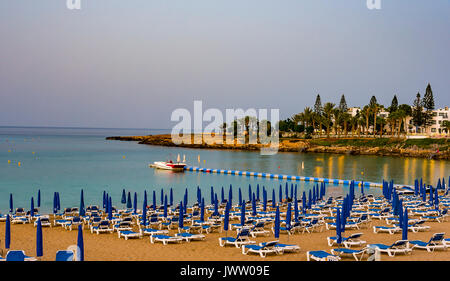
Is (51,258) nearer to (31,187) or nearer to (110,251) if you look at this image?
(110,251)

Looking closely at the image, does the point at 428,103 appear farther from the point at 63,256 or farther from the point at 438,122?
the point at 63,256

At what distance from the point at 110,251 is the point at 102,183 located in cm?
2726

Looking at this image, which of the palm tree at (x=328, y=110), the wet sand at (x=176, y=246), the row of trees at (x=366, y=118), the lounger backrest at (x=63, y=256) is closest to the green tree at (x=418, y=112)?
the row of trees at (x=366, y=118)

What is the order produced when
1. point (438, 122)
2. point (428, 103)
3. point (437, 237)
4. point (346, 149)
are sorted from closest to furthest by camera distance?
point (437, 237), point (346, 149), point (428, 103), point (438, 122)

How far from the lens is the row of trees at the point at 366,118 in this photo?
87.6 metres

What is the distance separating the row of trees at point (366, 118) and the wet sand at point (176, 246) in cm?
7361

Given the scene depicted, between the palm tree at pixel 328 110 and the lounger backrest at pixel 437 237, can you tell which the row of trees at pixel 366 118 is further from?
the lounger backrest at pixel 437 237

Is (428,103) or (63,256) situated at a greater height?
(428,103)

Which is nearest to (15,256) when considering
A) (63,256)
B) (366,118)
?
(63,256)

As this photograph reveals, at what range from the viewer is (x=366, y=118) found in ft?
298

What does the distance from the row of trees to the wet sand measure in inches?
2898

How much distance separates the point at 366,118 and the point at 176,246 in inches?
3286
